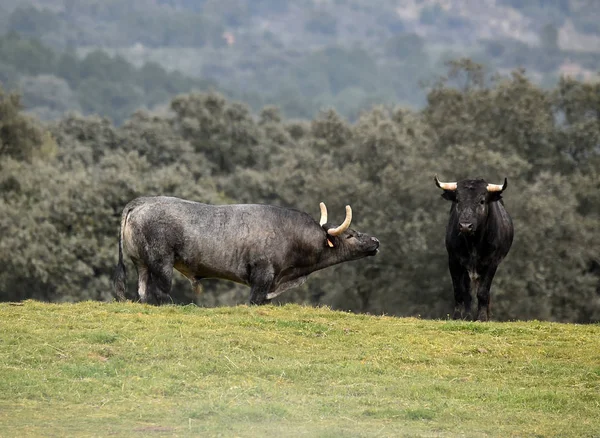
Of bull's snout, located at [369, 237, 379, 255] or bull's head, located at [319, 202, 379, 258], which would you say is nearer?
bull's head, located at [319, 202, 379, 258]

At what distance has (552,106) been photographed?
6009 cm

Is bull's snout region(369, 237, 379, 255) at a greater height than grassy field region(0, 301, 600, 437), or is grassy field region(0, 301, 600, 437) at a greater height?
bull's snout region(369, 237, 379, 255)

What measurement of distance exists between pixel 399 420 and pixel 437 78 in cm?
5077

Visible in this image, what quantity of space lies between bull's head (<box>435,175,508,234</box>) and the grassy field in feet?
10.4

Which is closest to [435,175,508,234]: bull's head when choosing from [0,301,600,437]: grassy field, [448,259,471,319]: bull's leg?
[448,259,471,319]: bull's leg

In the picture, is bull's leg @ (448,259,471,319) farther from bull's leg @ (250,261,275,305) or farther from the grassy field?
bull's leg @ (250,261,275,305)

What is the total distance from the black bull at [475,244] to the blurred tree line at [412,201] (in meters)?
22.9

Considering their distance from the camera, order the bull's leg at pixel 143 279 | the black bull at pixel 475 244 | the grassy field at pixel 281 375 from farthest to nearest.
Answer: the black bull at pixel 475 244 → the bull's leg at pixel 143 279 → the grassy field at pixel 281 375

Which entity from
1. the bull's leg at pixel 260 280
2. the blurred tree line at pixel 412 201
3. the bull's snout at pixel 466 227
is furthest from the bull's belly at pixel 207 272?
the blurred tree line at pixel 412 201

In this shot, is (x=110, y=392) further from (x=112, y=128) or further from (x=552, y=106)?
(x=112, y=128)

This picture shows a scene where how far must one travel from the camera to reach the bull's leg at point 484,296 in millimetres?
23220

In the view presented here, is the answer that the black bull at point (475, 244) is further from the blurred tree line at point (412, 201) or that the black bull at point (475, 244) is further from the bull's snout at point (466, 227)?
the blurred tree line at point (412, 201)

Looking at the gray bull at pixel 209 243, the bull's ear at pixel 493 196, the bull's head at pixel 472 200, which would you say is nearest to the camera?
the gray bull at pixel 209 243

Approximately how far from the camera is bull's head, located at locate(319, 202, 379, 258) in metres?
23.4
